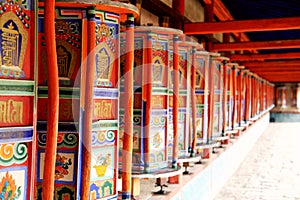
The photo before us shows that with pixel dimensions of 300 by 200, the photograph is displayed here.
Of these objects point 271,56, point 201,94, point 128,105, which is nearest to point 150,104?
point 128,105

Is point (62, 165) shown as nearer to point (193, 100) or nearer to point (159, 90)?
point (159, 90)

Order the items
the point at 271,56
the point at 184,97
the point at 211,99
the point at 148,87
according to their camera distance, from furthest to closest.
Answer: the point at 271,56
the point at 211,99
the point at 184,97
the point at 148,87

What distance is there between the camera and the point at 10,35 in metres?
2.55

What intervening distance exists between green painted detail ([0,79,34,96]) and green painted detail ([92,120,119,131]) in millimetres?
694

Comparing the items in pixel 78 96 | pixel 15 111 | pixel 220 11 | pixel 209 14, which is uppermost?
pixel 220 11

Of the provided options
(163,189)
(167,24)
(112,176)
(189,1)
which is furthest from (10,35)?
(189,1)

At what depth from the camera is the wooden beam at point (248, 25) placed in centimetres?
658

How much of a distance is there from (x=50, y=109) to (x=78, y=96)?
1.54 feet

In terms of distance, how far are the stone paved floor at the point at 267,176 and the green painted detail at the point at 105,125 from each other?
16.0ft

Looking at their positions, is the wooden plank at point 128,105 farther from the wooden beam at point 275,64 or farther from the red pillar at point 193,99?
the wooden beam at point 275,64

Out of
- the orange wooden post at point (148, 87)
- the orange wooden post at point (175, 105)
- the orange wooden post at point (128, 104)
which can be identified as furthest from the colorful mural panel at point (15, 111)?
the orange wooden post at point (175, 105)

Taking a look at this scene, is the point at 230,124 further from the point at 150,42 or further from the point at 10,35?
the point at 10,35

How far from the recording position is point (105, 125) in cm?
336

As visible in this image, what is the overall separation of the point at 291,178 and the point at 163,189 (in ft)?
17.0
